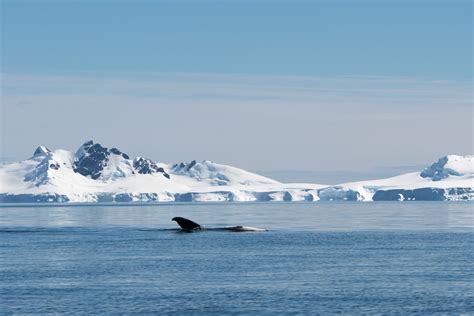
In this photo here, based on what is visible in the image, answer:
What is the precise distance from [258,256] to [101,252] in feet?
44.9

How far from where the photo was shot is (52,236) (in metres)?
99.8

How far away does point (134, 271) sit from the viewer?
58875 mm

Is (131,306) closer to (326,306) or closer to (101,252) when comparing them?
(326,306)

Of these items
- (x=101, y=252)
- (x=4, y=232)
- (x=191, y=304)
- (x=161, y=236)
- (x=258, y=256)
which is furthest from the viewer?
(x=4, y=232)

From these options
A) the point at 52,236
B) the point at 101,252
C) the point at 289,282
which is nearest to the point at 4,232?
the point at 52,236

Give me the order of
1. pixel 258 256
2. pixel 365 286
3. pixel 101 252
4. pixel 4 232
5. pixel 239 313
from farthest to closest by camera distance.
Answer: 1. pixel 4 232
2. pixel 101 252
3. pixel 258 256
4. pixel 365 286
5. pixel 239 313

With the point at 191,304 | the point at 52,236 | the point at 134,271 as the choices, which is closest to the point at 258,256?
the point at 134,271

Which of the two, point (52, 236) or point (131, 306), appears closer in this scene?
point (131, 306)

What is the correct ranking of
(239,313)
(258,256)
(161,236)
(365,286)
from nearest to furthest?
(239,313), (365,286), (258,256), (161,236)

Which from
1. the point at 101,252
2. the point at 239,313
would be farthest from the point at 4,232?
the point at 239,313

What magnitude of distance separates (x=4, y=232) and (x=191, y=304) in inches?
2788

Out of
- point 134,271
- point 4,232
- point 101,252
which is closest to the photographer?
point 134,271

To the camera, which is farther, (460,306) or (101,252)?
(101,252)

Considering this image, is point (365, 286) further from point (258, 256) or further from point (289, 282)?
point (258, 256)
